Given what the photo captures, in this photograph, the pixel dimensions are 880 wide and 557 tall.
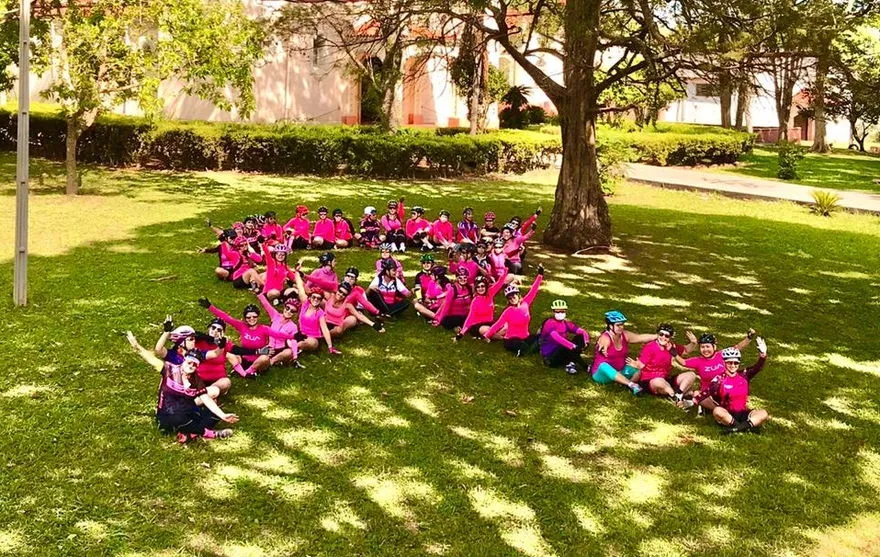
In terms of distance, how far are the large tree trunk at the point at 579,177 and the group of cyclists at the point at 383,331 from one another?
2.09 metres

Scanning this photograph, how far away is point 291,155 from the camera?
78.7 ft

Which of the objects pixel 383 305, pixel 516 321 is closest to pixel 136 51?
pixel 383 305

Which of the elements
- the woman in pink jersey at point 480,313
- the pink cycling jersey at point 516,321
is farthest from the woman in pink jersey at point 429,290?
the pink cycling jersey at point 516,321

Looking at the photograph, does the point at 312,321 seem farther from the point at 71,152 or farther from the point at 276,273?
the point at 71,152

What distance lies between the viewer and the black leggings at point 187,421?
6.80 m

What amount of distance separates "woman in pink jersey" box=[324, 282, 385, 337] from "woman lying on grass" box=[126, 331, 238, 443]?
264cm

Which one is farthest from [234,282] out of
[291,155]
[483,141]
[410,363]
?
[483,141]

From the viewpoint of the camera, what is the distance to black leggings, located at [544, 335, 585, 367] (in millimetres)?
8812

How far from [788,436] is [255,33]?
1436 cm

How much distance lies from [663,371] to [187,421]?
462 cm

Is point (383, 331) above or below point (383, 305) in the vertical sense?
below

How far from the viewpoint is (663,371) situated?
323 inches

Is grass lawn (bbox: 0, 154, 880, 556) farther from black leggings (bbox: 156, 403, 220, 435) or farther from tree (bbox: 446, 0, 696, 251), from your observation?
tree (bbox: 446, 0, 696, 251)

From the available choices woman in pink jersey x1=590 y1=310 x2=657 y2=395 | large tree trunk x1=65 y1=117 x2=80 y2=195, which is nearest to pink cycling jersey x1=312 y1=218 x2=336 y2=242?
woman in pink jersey x1=590 y1=310 x2=657 y2=395
